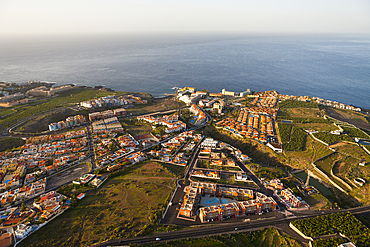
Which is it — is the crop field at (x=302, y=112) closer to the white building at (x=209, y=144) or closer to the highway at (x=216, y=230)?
the white building at (x=209, y=144)

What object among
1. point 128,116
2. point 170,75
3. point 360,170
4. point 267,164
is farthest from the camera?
point 170,75

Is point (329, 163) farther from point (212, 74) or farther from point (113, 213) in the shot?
point (212, 74)

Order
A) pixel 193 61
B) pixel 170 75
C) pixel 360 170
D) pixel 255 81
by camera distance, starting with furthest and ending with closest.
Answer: pixel 193 61 < pixel 170 75 < pixel 255 81 < pixel 360 170

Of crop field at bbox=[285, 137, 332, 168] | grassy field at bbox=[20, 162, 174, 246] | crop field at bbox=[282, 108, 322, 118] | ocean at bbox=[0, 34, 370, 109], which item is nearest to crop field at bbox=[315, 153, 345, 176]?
crop field at bbox=[285, 137, 332, 168]

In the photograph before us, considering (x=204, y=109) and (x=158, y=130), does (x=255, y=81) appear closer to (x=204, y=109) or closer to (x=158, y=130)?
(x=204, y=109)

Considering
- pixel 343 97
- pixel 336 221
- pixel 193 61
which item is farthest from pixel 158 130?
pixel 193 61
